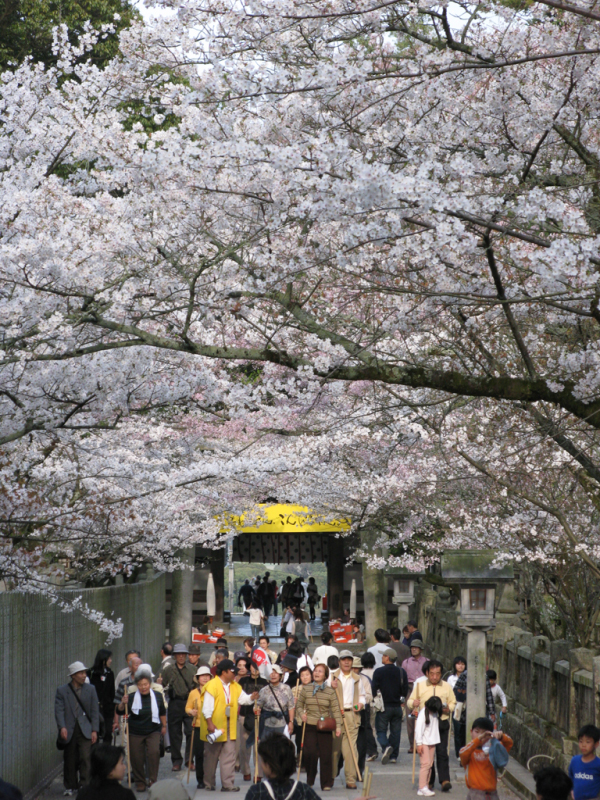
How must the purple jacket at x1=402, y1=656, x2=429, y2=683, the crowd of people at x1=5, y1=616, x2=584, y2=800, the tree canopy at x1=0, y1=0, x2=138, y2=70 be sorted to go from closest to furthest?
1. the crowd of people at x1=5, y1=616, x2=584, y2=800
2. the purple jacket at x1=402, y1=656, x2=429, y2=683
3. the tree canopy at x1=0, y1=0, x2=138, y2=70

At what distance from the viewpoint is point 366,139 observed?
27.3ft

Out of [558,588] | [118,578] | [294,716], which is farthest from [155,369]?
[118,578]

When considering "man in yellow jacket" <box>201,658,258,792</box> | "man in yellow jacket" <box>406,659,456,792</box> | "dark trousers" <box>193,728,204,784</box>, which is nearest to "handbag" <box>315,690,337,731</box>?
"man in yellow jacket" <box>201,658,258,792</box>

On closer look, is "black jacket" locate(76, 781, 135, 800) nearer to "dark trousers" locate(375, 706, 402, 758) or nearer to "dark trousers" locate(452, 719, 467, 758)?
"dark trousers" locate(375, 706, 402, 758)

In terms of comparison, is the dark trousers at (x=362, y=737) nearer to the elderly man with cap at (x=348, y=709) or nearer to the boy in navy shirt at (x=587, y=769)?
the elderly man with cap at (x=348, y=709)

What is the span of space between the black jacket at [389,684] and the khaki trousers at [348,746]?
1.14 metres

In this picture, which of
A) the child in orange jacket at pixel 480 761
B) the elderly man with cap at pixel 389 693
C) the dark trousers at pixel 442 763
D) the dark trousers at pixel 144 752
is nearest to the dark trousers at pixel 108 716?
the dark trousers at pixel 144 752

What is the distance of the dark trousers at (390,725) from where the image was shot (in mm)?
14305

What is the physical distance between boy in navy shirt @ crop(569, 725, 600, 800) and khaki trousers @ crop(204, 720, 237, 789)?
5949mm

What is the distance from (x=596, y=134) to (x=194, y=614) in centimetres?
3194

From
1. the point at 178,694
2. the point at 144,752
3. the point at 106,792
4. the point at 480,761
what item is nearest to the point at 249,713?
the point at 178,694

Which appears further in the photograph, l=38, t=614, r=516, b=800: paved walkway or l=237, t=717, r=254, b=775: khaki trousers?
l=237, t=717, r=254, b=775: khaki trousers

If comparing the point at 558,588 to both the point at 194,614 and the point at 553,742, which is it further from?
the point at 194,614

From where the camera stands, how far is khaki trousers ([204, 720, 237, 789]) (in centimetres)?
1230
